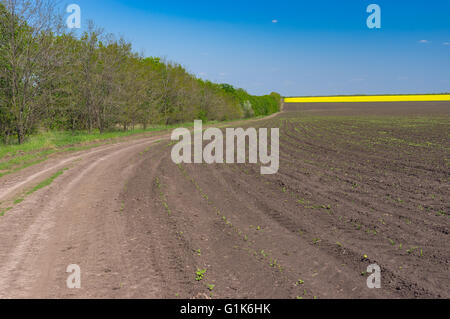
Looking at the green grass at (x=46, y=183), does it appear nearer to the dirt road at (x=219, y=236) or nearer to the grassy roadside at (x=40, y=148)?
the dirt road at (x=219, y=236)

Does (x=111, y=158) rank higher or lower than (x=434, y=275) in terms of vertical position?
higher

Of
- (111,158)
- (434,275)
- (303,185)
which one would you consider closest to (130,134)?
(111,158)

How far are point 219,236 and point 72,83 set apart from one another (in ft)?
69.2

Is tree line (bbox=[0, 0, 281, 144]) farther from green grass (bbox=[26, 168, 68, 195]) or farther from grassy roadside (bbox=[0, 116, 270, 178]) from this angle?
green grass (bbox=[26, 168, 68, 195])

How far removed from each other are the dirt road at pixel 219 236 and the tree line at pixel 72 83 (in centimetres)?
A: 930

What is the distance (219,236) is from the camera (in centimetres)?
588

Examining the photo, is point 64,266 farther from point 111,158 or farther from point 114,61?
point 114,61

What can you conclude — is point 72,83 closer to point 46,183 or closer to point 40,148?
point 40,148

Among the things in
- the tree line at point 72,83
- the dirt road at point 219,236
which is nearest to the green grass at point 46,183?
the dirt road at point 219,236

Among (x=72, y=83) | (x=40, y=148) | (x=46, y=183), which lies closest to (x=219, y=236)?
(x=46, y=183)

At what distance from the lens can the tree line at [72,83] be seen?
17.1 meters

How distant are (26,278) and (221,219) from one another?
3.77 m

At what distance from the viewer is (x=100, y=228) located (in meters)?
6.16

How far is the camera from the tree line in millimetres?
17062
